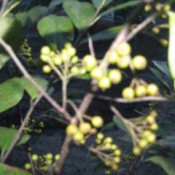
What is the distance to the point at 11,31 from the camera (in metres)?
0.86

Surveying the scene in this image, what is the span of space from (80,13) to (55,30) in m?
0.10

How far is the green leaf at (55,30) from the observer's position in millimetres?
929

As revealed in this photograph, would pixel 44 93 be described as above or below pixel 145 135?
Answer: above

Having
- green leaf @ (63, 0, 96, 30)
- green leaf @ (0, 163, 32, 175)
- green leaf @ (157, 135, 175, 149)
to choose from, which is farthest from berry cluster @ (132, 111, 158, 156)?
green leaf @ (157, 135, 175, 149)

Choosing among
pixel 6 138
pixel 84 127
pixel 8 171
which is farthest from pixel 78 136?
pixel 6 138

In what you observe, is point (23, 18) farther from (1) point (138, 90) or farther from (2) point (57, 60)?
(1) point (138, 90)

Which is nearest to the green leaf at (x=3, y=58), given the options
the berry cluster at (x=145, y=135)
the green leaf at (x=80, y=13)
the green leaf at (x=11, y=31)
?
the green leaf at (x=11, y=31)

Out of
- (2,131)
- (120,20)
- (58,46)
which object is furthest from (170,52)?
(120,20)

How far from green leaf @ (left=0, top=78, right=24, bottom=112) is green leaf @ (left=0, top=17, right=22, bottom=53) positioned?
Result: 109 millimetres

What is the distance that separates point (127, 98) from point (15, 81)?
533 millimetres

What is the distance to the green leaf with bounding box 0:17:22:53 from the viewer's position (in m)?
0.84

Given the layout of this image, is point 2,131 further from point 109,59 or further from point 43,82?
point 109,59

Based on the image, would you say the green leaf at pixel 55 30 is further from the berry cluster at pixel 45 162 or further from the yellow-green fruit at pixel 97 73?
the yellow-green fruit at pixel 97 73

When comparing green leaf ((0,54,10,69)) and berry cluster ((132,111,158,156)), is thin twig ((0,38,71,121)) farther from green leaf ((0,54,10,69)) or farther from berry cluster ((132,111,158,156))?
green leaf ((0,54,10,69))
